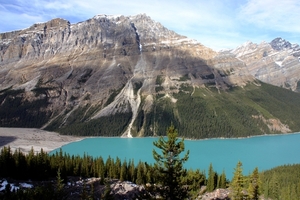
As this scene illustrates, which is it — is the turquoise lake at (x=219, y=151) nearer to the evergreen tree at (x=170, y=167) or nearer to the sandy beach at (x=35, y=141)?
the sandy beach at (x=35, y=141)

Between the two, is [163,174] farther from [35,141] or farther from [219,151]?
[35,141]

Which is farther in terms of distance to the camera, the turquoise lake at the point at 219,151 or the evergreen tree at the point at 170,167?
the turquoise lake at the point at 219,151

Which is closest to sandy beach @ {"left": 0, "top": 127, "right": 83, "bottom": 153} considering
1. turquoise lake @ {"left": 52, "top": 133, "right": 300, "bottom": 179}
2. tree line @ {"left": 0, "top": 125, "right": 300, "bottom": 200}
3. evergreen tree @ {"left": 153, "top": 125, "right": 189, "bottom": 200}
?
turquoise lake @ {"left": 52, "top": 133, "right": 300, "bottom": 179}

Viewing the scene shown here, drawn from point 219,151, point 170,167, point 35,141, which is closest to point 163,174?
point 170,167

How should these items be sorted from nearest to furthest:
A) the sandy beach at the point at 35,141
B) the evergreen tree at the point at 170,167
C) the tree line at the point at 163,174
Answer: the evergreen tree at the point at 170,167 → the tree line at the point at 163,174 → the sandy beach at the point at 35,141

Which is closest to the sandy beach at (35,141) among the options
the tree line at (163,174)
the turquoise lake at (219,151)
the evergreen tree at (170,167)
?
the turquoise lake at (219,151)

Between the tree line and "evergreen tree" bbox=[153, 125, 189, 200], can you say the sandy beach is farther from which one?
"evergreen tree" bbox=[153, 125, 189, 200]
